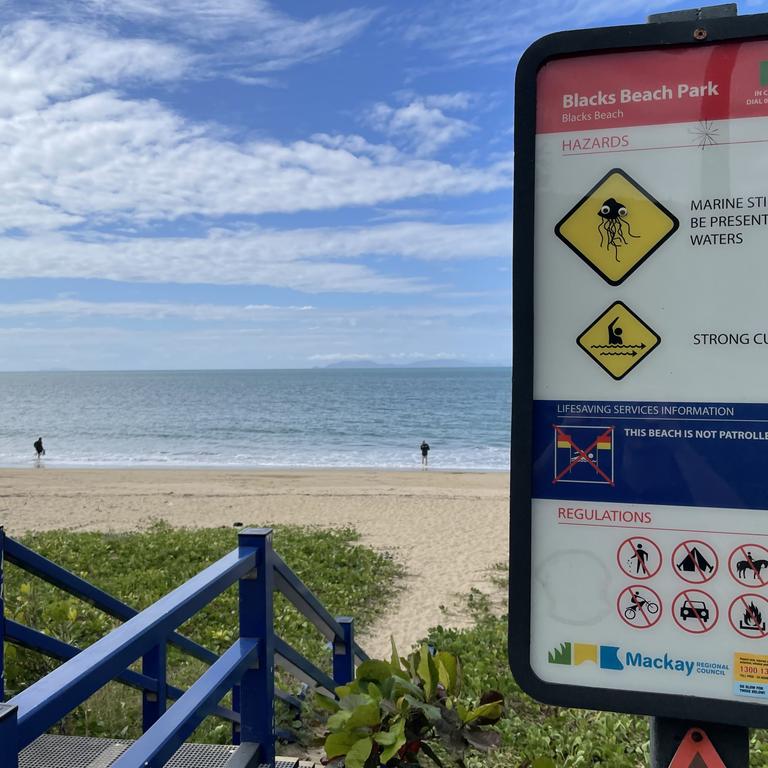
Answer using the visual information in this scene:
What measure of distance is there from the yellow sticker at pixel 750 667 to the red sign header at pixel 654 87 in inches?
46.9

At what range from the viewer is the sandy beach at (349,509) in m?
11.0

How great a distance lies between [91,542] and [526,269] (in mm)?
12206

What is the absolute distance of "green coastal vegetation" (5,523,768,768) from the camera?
4.46m

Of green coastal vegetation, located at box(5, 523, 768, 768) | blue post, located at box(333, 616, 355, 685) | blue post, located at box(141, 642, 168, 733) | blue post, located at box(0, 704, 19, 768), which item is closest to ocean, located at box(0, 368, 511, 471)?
green coastal vegetation, located at box(5, 523, 768, 768)

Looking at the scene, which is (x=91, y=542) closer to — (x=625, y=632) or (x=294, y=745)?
(x=294, y=745)

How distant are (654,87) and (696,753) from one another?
1.53 meters

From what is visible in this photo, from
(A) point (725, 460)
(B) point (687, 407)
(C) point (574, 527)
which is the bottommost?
(C) point (574, 527)

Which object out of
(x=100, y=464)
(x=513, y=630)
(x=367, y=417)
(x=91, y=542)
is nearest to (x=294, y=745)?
(x=513, y=630)

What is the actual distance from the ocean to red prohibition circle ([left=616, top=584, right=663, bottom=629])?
33.0 meters

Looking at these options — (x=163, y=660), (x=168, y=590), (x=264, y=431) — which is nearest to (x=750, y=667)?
(x=163, y=660)

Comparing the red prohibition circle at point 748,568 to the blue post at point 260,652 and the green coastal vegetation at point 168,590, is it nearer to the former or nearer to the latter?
the blue post at point 260,652

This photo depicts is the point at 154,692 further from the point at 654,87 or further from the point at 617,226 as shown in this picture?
the point at 654,87

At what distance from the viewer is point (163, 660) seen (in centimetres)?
317

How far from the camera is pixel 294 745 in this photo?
4410 mm
